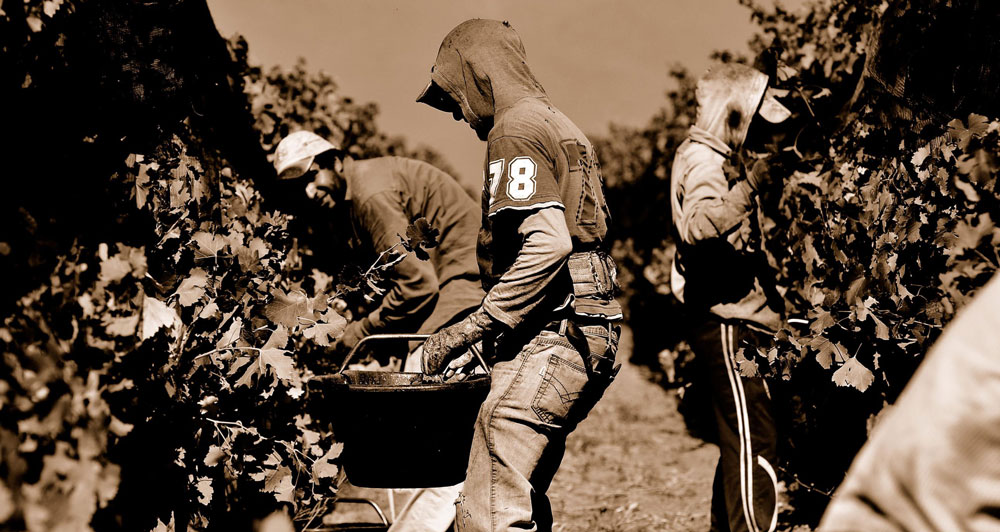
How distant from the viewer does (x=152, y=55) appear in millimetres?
2504

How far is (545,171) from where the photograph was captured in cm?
262

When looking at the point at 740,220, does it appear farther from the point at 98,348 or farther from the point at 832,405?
the point at 98,348

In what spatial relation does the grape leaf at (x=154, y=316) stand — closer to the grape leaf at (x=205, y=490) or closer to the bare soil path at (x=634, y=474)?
the grape leaf at (x=205, y=490)

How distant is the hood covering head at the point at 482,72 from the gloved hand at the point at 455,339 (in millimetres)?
713

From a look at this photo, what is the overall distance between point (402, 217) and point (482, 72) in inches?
58.4

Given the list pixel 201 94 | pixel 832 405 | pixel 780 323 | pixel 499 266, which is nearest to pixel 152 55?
pixel 499 266

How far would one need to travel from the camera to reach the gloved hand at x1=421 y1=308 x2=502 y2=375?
2.62 m

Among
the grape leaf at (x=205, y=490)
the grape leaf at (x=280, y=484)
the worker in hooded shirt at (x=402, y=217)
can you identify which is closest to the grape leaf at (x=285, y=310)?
the grape leaf at (x=205, y=490)

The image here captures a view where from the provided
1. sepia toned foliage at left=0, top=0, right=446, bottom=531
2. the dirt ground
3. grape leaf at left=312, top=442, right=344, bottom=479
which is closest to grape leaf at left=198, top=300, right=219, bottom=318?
sepia toned foliage at left=0, top=0, right=446, bottom=531

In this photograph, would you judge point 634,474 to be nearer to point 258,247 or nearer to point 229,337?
point 258,247

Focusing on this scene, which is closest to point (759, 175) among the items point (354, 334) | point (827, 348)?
point (827, 348)

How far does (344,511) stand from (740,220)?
10.9ft

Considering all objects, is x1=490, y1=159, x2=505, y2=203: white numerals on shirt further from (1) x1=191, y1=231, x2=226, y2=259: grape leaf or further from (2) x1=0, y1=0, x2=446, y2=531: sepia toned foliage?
(1) x1=191, y1=231, x2=226, y2=259: grape leaf

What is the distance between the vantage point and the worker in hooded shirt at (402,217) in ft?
13.8
